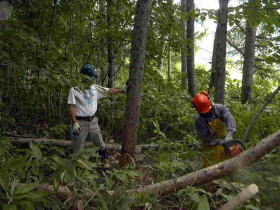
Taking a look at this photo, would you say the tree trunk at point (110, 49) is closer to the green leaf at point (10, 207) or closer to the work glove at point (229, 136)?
the work glove at point (229, 136)

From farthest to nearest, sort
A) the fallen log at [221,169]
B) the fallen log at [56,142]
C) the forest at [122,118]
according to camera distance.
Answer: the fallen log at [56,142], the forest at [122,118], the fallen log at [221,169]

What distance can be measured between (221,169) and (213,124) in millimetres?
1792

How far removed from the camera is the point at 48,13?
669 cm

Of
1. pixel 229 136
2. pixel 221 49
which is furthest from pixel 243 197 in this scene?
pixel 221 49

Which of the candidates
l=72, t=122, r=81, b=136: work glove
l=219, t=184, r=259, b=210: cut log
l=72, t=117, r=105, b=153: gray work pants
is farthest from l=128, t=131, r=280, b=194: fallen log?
l=72, t=117, r=105, b=153: gray work pants

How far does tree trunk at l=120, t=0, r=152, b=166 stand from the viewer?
446 cm

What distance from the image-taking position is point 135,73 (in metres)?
4.55

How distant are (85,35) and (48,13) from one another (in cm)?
160

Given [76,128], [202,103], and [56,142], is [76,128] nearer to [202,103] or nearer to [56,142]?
[56,142]

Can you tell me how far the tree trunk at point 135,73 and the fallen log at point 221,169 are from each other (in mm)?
1359

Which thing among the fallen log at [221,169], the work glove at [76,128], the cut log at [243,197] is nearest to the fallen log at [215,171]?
the fallen log at [221,169]

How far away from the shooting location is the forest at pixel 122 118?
9.83ft

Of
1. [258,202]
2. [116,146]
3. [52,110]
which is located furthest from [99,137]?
[258,202]

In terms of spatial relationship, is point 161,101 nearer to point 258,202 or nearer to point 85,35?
point 85,35
